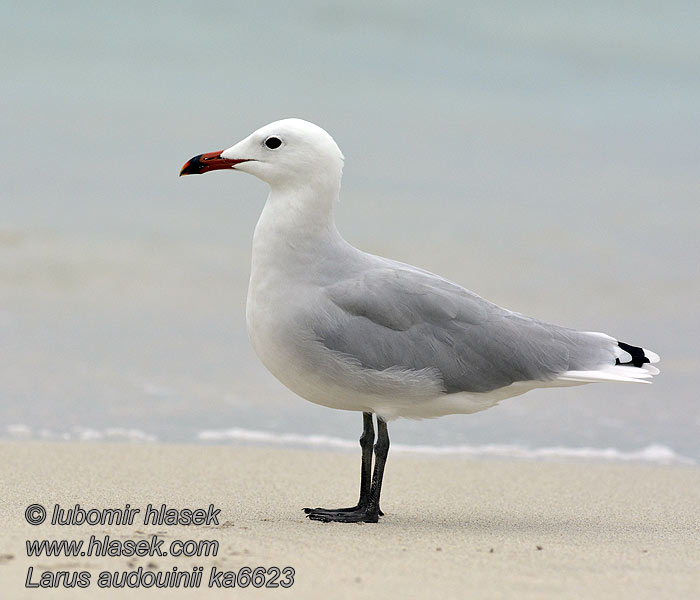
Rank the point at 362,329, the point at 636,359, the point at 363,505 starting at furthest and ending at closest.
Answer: the point at 636,359 < the point at 363,505 < the point at 362,329

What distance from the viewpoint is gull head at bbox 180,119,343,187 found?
4715mm

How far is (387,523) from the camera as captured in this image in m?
4.70

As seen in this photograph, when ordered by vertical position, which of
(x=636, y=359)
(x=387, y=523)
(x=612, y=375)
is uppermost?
(x=636, y=359)

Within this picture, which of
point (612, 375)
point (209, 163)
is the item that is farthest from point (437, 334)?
point (209, 163)

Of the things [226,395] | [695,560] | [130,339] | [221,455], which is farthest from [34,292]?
[695,560]

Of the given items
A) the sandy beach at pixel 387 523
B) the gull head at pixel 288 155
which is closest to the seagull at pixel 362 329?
the gull head at pixel 288 155

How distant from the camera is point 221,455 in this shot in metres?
6.34

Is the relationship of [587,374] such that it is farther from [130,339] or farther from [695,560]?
[130,339]

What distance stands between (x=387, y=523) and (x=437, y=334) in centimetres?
84

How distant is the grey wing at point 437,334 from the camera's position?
455 cm

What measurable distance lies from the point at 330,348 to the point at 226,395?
4020mm

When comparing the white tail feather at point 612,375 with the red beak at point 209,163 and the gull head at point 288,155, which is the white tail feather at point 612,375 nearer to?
the gull head at point 288,155

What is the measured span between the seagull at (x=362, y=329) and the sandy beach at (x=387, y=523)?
487 millimetres

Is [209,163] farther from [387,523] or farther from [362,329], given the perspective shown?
[387,523]
